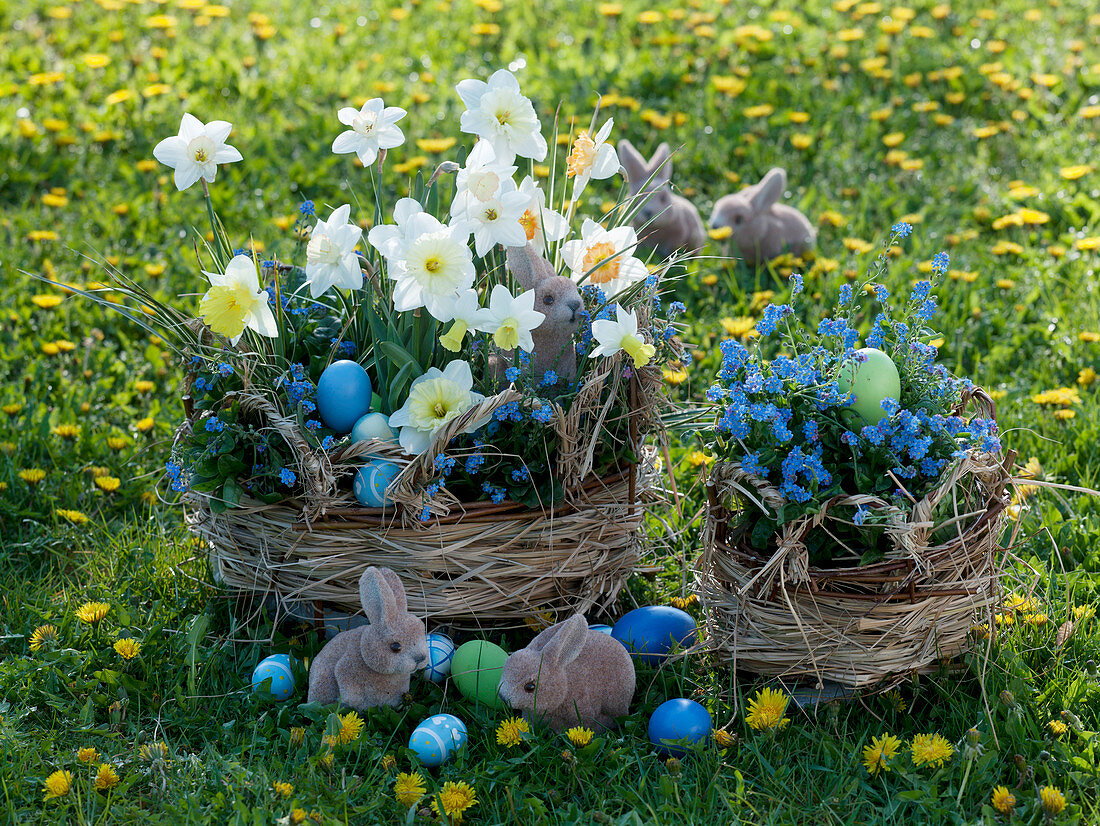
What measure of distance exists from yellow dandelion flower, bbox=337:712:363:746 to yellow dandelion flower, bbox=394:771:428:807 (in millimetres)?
139

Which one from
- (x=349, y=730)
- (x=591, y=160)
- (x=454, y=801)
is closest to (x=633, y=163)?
(x=591, y=160)

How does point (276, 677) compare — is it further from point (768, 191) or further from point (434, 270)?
point (768, 191)

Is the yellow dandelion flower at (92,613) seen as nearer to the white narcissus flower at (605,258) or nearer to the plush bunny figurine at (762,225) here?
the white narcissus flower at (605,258)

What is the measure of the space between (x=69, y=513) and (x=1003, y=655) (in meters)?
2.09

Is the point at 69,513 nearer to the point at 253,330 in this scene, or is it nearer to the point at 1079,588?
the point at 253,330

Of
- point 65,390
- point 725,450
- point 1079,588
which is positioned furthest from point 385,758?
point 65,390

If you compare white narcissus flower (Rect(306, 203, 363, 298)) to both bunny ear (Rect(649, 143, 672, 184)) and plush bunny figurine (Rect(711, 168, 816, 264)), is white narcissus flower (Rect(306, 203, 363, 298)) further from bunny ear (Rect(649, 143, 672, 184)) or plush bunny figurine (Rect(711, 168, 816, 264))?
plush bunny figurine (Rect(711, 168, 816, 264))

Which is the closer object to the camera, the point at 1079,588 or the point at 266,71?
the point at 1079,588

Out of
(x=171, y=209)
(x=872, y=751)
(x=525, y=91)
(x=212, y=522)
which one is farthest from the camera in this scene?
(x=525, y=91)

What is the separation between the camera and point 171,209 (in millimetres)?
4141

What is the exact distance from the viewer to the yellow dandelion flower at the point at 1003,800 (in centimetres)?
173

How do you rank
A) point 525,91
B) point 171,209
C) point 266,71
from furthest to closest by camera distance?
point 266,71 → point 525,91 → point 171,209

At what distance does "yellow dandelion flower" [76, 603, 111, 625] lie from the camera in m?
2.19

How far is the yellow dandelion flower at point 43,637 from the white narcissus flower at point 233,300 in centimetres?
75
